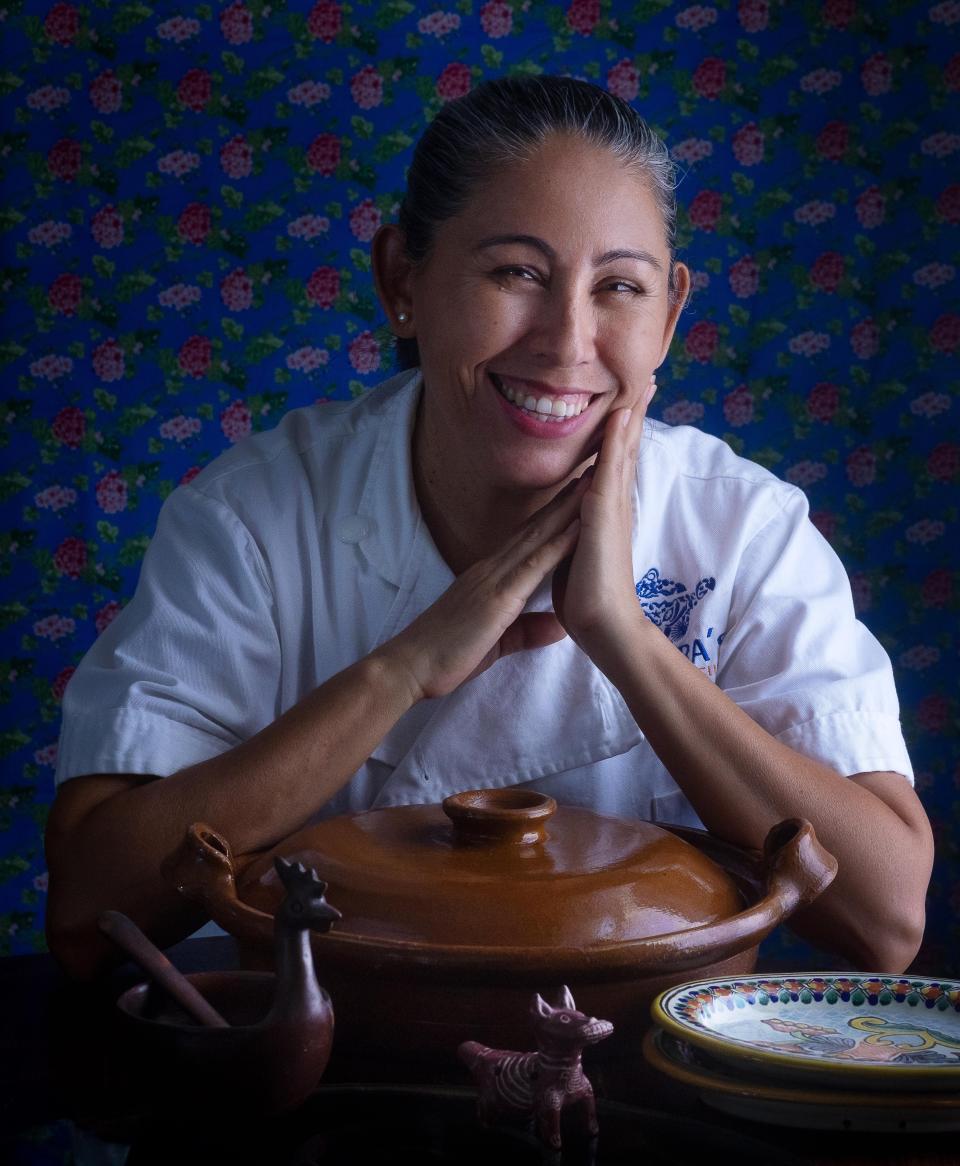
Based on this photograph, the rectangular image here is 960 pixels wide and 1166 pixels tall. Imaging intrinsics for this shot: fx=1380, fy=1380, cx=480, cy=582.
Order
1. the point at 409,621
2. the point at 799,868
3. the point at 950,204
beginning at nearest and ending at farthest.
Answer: the point at 799,868 → the point at 409,621 → the point at 950,204

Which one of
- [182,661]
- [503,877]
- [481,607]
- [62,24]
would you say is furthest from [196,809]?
[62,24]

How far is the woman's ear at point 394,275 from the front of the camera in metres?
1.67

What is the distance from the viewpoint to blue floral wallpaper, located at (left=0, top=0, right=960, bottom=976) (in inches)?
125

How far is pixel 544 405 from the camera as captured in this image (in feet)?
5.06

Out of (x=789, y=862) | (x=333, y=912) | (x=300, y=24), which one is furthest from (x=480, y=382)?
(x=300, y=24)

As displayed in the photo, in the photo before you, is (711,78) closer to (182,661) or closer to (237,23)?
(237,23)

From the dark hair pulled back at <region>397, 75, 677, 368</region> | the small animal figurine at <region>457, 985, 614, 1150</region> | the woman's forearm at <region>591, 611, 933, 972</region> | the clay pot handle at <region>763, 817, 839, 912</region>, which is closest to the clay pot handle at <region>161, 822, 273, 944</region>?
the small animal figurine at <region>457, 985, 614, 1150</region>

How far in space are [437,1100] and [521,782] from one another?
0.73 meters

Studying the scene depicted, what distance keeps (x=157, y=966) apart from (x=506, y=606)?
0.68 m

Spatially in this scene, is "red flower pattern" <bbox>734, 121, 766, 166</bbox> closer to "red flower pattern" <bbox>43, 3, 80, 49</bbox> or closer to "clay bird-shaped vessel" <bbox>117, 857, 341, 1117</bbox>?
"red flower pattern" <bbox>43, 3, 80, 49</bbox>

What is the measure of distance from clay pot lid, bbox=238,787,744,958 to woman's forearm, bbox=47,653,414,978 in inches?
9.2

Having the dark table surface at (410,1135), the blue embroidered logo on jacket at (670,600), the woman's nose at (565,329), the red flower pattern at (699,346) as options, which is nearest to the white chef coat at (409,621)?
the blue embroidered logo on jacket at (670,600)

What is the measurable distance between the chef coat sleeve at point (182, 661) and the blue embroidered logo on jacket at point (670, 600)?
0.45m

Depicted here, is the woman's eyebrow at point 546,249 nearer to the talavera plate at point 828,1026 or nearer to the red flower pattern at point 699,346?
the talavera plate at point 828,1026
